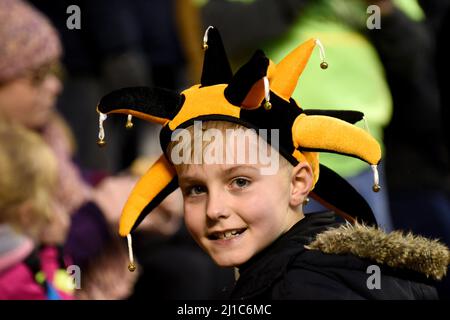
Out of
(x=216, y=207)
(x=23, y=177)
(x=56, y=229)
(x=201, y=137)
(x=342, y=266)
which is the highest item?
(x=23, y=177)

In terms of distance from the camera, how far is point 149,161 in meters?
4.14

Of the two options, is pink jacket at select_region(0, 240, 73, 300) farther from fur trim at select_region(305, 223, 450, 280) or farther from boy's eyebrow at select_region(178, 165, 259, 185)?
fur trim at select_region(305, 223, 450, 280)

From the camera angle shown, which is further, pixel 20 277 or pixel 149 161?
pixel 149 161

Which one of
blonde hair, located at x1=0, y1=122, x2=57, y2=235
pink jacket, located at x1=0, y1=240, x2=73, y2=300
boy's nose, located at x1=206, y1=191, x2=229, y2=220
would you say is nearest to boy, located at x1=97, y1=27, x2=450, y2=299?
boy's nose, located at x1=206, y1=191, x2=229, y2=220

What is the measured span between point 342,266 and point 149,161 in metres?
2.10

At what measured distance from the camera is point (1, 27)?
146 inches

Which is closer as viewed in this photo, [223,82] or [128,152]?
[223,82]

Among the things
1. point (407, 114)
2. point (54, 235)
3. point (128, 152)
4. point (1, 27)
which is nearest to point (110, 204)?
point (54, 235)

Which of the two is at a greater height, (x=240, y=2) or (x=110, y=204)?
(x=240, y=2)

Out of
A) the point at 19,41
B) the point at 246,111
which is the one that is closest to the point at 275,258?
the point at 246,111

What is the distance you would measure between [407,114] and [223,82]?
192cm

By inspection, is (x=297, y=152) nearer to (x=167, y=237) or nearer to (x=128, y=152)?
(x=167, y=237)

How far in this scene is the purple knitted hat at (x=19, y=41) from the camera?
147 inches

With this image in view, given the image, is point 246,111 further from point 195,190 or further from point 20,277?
point 20,277
